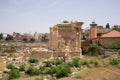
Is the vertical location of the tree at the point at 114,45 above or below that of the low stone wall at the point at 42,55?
above

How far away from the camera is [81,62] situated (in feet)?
86.5

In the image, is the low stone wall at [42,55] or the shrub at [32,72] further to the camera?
the low stone wall at [42,55]

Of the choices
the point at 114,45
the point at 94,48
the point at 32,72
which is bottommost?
the point at 32,72

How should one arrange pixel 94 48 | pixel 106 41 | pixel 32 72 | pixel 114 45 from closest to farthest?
pixel 32 72, pixel 94 48, pixel 114 45, pixel 106 41

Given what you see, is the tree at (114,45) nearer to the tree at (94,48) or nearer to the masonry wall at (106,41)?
the masonry wall at (106,41)

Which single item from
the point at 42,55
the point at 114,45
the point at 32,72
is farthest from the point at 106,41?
the point at 32,72

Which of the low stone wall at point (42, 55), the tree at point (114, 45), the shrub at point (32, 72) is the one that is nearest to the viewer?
the shrub at point (32, 72)

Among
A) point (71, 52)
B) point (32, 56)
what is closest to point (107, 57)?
point (71, 52)

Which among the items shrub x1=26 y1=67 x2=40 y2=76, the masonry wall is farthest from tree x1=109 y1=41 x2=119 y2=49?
shrub x1=26 y1=67 x2=40 y2=76

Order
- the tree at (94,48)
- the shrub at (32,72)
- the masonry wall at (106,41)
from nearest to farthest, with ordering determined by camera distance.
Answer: the shrub at (32,72), the tree at (94,48), the masonry wall at (106,41)

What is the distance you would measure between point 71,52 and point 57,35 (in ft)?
13.1

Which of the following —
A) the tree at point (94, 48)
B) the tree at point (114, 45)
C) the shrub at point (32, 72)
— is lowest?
the shrub at point (32, 72)

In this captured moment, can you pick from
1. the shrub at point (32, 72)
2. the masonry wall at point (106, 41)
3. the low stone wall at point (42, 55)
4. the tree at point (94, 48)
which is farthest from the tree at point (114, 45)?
the shrub at point (32, 72)

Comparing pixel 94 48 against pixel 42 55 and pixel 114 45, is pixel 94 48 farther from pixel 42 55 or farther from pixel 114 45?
pixel 42 55
